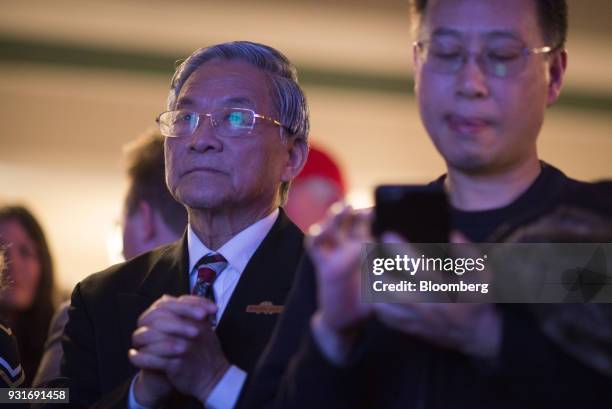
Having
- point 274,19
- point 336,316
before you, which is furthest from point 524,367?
point 274,19

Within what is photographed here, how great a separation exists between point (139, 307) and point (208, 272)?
15 cm

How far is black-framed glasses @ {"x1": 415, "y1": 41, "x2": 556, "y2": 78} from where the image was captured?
1.23m

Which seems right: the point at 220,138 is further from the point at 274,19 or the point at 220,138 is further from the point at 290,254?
the point at 274,19

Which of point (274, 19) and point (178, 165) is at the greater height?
point (274, 19)

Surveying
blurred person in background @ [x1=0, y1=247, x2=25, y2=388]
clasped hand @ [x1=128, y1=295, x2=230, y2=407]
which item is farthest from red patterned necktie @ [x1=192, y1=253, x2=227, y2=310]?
blurred person in background @ [x1=0, y1=247, x2=25, y2=388]

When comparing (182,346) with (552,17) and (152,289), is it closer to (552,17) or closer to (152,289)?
(152,289)

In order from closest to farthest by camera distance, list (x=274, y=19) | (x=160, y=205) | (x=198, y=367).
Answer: (x=198, y=367) → (x=160, y=205) → (x=274, y=19)

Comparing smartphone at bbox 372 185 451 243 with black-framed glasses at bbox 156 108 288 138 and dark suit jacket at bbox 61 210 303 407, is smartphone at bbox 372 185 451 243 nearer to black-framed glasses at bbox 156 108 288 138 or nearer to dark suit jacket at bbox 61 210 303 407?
dark suit jacket at bbox 61 210 303 407

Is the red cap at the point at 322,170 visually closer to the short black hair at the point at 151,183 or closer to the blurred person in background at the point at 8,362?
Result: the short black hair at the point at 151,183

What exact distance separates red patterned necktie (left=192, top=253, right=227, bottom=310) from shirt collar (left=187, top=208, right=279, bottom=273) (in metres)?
0.01

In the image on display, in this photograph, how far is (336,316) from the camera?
105cm

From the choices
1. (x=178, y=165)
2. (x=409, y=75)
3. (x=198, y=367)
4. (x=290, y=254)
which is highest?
(x=409, y=75)

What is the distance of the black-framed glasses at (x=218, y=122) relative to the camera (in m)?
1.80

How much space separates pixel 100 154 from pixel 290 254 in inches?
202
